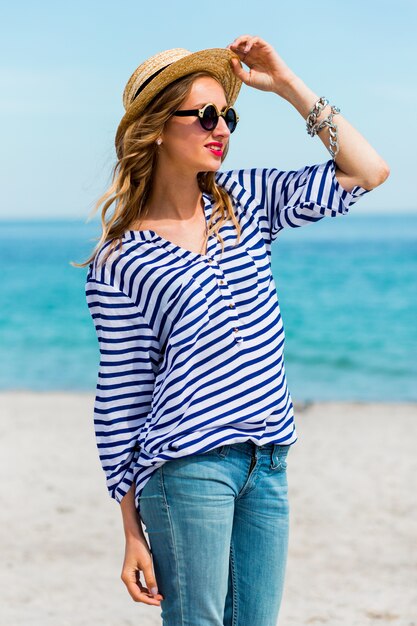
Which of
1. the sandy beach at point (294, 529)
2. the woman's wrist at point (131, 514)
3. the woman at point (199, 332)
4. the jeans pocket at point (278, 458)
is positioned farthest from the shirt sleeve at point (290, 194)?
the sandy beach at point (294, 529)

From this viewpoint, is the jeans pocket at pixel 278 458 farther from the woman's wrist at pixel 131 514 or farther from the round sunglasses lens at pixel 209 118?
the round sunglasses lens at pixel 209 118

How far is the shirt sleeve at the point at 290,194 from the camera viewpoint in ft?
8.61

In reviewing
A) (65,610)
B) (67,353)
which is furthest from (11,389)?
(65,610)

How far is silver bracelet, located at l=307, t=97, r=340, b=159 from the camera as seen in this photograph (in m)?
2.58

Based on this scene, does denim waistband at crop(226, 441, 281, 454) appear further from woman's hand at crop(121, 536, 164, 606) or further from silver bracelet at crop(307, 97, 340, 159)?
silver bracelet at crop(307, 97, 340, 159)

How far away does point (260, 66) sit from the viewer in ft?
8.95

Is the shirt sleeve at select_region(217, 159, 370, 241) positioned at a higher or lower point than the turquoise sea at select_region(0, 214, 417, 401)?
higher

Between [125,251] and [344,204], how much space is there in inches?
26.5

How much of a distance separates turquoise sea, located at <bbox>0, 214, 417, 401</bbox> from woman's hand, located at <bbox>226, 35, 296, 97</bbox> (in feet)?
33.5

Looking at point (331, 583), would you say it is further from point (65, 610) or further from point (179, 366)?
point (179, 366)

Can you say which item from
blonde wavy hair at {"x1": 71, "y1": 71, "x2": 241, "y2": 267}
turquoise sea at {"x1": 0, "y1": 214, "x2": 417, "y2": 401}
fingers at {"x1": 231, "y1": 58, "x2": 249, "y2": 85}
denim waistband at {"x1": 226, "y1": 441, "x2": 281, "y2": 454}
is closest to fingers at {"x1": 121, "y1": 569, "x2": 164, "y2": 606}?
denim waistband at {"x1": 226, "y1": 441, "x2": 281, "y2": 454}

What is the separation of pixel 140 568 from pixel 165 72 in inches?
55.4

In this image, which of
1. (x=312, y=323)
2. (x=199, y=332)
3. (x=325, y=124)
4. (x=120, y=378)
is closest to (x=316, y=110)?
(x=325, y=124)

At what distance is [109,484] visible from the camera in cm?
255
